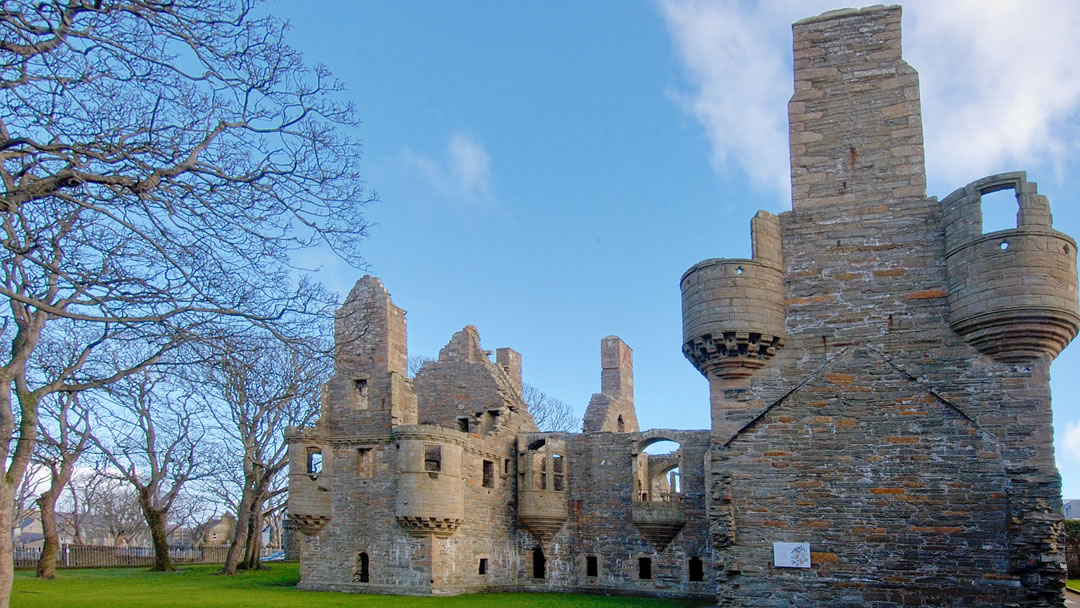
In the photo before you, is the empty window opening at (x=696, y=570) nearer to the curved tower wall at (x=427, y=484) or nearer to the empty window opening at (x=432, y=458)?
the curved tower wall at (x=427, y=484)

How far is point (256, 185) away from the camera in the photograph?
1059 centimetres

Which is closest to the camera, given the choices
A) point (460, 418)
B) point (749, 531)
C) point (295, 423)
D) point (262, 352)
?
point (262, 352)

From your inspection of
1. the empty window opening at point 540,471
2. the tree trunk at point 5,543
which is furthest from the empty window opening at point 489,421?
the tree trunk at point 5,543

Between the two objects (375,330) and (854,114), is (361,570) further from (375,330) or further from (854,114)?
(854,114)

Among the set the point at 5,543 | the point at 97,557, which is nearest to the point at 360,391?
the point at 5,543

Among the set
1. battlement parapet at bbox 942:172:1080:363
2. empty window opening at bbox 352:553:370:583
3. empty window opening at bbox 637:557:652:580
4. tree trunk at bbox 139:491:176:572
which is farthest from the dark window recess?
Result: battlement parapet at bbox 942:172:1080:363

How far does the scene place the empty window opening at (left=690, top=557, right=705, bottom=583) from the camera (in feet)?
84.1

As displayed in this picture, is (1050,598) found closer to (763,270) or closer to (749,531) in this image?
(749,531)

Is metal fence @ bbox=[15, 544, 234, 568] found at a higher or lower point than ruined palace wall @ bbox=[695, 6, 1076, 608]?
lower

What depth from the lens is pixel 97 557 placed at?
37.8 metres

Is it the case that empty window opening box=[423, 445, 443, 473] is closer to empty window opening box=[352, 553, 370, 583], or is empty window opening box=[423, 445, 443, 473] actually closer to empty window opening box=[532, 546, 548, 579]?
empty window opening box=[352, 553, 370, 583]

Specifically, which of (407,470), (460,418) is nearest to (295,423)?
(460,418)

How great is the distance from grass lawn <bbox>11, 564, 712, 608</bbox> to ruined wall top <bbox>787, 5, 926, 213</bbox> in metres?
11.2

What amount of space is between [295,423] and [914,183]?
23174mm
